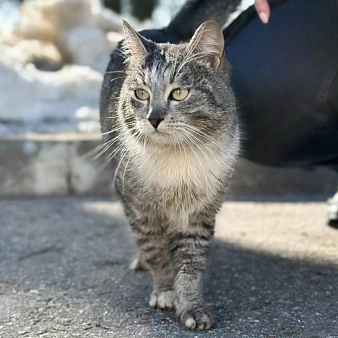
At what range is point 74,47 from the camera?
4.96 m

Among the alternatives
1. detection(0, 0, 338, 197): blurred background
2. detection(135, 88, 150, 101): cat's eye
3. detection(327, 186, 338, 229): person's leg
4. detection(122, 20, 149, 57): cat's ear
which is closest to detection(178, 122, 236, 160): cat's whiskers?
detection(135, 88, 150, 101): cat's eye

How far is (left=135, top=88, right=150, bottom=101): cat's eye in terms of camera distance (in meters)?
1.88

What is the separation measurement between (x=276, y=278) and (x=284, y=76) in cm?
81

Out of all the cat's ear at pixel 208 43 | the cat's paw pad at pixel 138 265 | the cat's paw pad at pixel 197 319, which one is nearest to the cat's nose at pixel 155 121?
the cat's ear at pixel 208 43

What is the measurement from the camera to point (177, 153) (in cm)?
195

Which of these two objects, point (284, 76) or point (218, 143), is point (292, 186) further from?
point (218, 143)

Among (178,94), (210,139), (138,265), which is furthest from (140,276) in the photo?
(178,94)

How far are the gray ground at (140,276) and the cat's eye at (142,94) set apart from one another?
67 centimetres

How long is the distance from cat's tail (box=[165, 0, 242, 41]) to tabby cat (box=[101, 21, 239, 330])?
0.46 meters

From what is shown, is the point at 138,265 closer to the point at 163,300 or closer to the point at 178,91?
the point at 163,300

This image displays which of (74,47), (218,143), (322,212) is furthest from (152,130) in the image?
(74,47)

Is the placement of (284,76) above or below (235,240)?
above

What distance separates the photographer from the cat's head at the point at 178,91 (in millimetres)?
1812

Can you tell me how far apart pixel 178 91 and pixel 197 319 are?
0.68 metres
